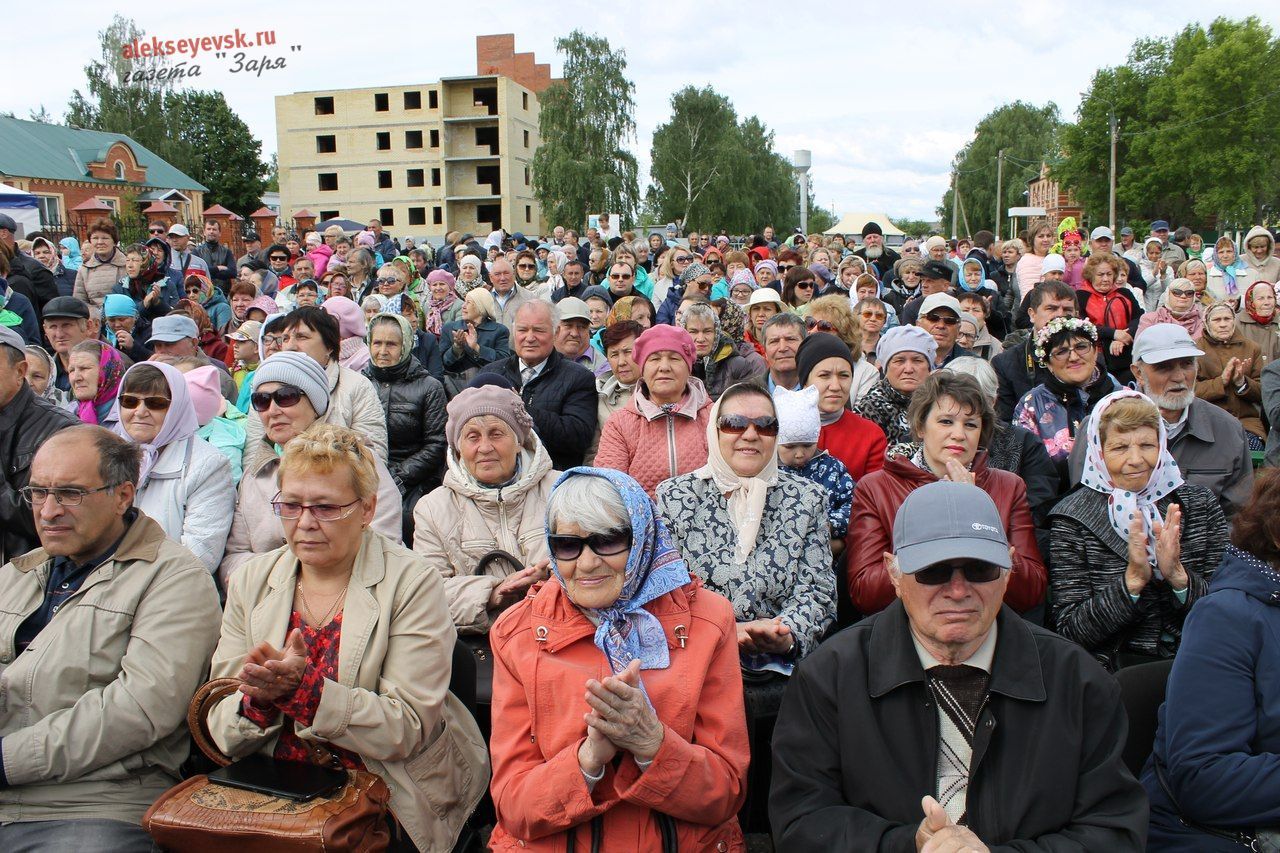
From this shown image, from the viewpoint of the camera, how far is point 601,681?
253 cm

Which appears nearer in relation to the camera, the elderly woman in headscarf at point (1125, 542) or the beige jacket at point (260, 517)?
the elderly woman in headscarf at point (1125, 542)

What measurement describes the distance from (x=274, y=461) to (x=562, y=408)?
7.08ft

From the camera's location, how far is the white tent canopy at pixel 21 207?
794 inches

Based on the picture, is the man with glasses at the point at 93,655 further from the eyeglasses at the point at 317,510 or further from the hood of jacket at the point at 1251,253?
the hood of jacket at the point at 1251,253

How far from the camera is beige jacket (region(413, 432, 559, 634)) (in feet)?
13.0

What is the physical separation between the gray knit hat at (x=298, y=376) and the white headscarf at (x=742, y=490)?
189 cm

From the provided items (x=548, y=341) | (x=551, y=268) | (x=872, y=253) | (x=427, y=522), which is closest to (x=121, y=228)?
(x=551, y=268)

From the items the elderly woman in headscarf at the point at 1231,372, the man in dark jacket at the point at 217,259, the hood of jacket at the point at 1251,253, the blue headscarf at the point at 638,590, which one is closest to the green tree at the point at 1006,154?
the hood of jacket at the point at 1251,253

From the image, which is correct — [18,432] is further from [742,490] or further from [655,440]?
[742,490]

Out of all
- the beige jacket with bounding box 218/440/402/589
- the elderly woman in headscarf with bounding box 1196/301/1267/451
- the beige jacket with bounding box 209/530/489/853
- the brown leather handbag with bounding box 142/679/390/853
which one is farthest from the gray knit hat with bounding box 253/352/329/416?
A: the elderly woman in headscarf with bounding box 1196/301/1267/451

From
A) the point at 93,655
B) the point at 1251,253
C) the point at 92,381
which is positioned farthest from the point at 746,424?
the point at 1251,253

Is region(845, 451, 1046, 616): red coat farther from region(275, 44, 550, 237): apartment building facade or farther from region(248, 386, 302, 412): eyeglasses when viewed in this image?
region(275, 44, 550, 237): apartment building facade

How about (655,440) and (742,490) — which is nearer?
(742,490)

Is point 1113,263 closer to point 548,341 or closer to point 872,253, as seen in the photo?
point 872,253
